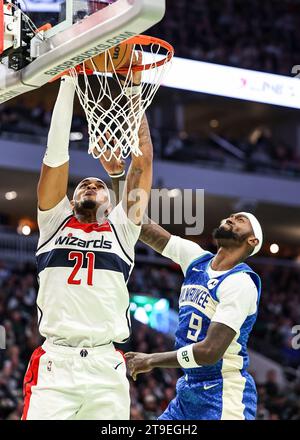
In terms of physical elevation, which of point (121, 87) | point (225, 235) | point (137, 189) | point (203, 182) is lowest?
point (225, 235)

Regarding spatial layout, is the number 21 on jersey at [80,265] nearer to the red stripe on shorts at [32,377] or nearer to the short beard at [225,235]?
the red stripe on shorts at [32,377]

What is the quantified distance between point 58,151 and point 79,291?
36.0 inches

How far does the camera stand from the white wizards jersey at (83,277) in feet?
19.4

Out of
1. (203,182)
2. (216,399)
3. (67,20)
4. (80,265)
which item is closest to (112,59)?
(67,20)

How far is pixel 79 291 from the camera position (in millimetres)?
5965

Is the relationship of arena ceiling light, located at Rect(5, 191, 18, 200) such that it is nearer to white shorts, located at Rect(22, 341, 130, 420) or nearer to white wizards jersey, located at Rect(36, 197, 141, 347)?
white wizards jersey, located at Rect(36, 197, 141, 347)

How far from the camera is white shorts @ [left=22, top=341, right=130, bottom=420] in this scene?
19.0ft

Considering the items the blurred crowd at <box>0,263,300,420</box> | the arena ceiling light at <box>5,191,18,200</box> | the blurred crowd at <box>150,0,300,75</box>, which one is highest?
the blurred crowd at <box>150,0,300,75</box>

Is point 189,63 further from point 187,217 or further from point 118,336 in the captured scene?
point 187,217

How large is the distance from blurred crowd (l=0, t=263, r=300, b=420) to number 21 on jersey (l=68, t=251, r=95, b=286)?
704cm

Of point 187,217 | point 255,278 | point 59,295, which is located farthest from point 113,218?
point 187,217

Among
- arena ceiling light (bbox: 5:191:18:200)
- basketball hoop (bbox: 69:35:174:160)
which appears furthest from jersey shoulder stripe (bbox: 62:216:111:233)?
arena ceiling light (bbox: 5:191:18:200)

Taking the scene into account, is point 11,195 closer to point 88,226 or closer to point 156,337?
point 156,337

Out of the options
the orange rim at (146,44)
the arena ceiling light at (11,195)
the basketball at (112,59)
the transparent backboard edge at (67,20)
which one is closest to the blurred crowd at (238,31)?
the arena ceiling light at (11,195)
